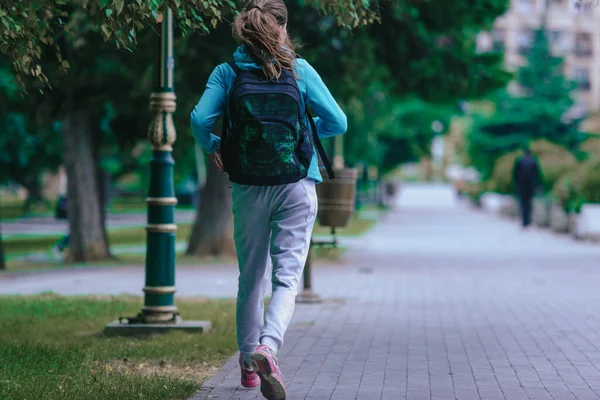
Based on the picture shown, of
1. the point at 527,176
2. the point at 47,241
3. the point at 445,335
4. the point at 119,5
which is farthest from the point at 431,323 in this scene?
the point at 47,241

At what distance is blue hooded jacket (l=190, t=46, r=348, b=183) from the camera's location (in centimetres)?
547

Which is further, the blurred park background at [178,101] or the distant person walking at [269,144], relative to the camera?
the blurred park background at [178,101]

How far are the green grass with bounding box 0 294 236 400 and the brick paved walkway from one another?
312 mm

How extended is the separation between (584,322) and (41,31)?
5.52 metres

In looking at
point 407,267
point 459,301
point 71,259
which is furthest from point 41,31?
point 71,259

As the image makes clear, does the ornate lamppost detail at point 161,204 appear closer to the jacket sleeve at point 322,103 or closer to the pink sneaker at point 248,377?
the pink sneaker at point 248,377

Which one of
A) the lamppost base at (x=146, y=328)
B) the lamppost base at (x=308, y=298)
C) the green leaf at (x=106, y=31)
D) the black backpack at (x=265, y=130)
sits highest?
the green leaf at (x=106, y=31)

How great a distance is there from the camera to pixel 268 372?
16.9 feet

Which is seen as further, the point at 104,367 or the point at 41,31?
the point at 104,367

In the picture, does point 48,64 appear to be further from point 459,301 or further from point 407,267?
point 459,301

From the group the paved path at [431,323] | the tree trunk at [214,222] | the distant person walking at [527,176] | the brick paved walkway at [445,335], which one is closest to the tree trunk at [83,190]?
the tree trunk at [214,222]

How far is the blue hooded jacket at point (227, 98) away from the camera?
547 centimetres

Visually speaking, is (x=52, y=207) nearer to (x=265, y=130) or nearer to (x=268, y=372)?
(x=265, y=130)

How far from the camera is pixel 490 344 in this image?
328 inches
